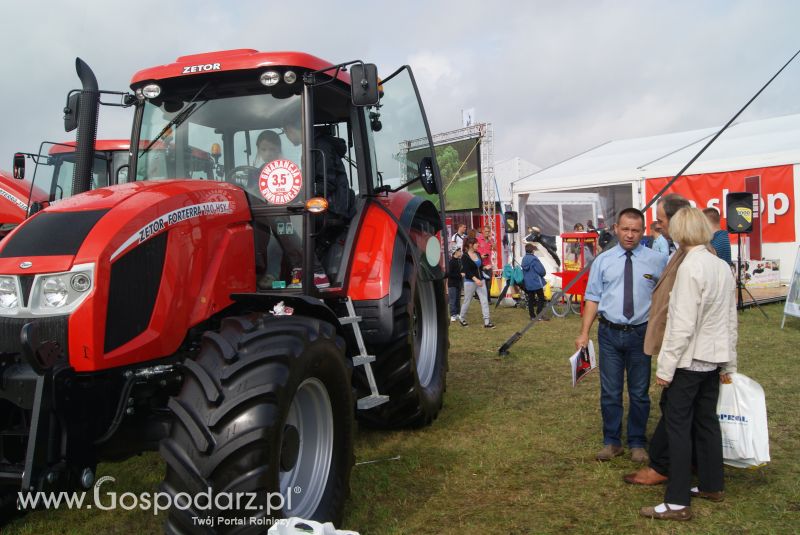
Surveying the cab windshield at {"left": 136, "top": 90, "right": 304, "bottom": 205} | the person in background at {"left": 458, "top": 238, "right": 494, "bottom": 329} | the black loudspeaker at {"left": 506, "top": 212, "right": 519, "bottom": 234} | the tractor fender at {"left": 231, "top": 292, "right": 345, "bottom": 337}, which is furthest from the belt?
the black loudspeaker at {"left": 506, "top": 212, "right": 519, "bottom": 234}

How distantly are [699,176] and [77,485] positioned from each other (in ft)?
45.8

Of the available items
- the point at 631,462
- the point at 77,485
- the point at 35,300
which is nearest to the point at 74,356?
the point at 35,300

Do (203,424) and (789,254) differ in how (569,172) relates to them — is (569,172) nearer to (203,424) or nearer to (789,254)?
(789,254)

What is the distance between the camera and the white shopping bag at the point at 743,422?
3.55 metres

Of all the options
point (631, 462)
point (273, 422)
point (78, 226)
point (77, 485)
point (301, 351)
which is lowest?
point (631, 462)

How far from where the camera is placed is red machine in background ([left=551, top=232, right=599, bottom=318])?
1235 centimetres

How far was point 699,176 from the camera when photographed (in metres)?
13.9

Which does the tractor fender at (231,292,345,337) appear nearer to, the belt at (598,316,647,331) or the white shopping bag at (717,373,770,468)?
the belt at (598,316,647,331)

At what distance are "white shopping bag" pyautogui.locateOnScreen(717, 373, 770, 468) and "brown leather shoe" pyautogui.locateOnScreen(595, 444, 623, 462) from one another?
81 cm

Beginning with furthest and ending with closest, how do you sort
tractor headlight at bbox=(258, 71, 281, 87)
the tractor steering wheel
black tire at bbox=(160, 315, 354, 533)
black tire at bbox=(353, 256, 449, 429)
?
black tire at bbox=(353, 256, 449, 429) → the tractor steering wheel → tractor headlight at bbox=(258, 71, 281, 87) → black tire at bbox=(160, 315, 354, 533)

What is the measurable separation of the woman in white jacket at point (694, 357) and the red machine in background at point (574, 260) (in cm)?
854

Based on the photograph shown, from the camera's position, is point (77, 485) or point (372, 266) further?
point (372, 266)

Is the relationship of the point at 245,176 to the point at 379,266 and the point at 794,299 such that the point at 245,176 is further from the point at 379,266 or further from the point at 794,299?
the point at 794,299

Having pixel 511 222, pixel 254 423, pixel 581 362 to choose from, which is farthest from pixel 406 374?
pixel 511 222
